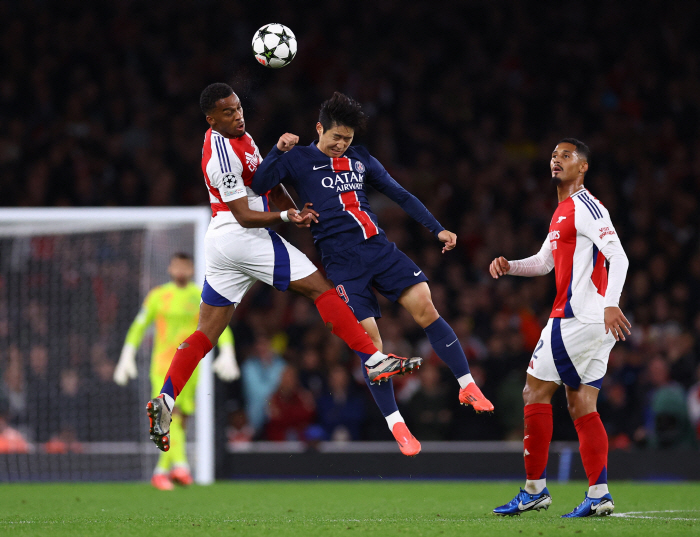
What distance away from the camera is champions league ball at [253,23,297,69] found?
602 centimetres

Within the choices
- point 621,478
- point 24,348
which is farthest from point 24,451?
point 621,478

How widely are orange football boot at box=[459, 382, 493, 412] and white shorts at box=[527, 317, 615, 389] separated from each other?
1.19 feet

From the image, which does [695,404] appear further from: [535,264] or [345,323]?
[345,323]

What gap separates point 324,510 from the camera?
22.0 feet

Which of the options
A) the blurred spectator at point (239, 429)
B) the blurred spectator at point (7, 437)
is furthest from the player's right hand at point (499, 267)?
the blurred spectator at point (7, 437)

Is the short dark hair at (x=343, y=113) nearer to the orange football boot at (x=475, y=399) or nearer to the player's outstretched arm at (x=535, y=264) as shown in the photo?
the player's outstretched arm at (x=535, y=264)

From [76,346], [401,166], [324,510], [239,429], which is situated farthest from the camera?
[401,166]

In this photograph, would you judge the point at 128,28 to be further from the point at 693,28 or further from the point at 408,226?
the point at 693,28

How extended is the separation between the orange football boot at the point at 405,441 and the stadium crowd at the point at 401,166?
4708mm

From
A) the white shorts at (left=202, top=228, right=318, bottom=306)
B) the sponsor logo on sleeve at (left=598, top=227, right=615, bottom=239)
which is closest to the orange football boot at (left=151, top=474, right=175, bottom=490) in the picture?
the white shorts at (left=202, top=228, right=318, bottom=306)

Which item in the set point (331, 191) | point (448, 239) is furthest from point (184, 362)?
point (448, 239)

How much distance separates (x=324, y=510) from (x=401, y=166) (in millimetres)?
8044

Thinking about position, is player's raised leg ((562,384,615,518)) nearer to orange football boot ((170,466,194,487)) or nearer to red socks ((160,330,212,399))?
red socks ((160,330,212,399))

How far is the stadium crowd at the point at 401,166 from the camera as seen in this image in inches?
433
